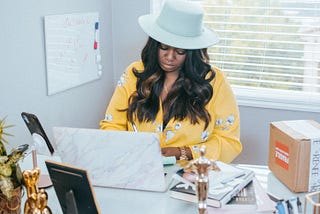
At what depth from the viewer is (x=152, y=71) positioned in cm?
201

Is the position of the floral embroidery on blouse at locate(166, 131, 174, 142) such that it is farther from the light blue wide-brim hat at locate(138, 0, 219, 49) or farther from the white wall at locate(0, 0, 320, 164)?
the white wall at locate(0, 0, 320, 164)

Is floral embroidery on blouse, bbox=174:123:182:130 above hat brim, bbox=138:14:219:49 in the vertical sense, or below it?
below

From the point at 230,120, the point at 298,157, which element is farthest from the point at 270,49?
the point at 298,157

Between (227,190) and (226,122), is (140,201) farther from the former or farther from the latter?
(226,122)

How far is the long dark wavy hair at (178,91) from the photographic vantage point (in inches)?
74.5

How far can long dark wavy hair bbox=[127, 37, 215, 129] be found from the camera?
1893 millimetres

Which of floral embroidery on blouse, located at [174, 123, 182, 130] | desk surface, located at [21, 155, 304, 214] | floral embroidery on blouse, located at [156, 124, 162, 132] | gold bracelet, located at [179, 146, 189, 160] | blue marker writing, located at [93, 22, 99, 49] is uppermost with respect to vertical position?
blue marker writing, located at [93, 22, 99, 49]

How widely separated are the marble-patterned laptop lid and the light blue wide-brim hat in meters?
0.62

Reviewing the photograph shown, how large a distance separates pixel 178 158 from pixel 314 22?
1.36 m

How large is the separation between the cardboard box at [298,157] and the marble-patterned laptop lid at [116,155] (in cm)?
42

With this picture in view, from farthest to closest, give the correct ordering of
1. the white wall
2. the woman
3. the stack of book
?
the white wall, the woman, the stack of book

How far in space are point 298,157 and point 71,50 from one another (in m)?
1.51

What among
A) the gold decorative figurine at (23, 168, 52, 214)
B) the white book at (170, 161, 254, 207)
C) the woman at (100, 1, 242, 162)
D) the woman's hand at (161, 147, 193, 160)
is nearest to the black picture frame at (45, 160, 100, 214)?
the gold decorative figurine at (23, 168, 52, 214)

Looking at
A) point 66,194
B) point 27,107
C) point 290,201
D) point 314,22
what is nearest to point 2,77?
point 27,107
